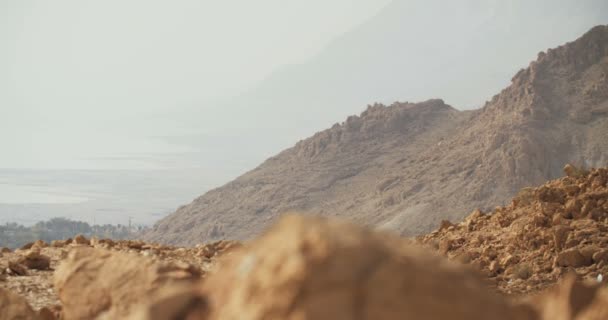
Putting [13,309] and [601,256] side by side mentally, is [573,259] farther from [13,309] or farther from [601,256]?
[13,309]

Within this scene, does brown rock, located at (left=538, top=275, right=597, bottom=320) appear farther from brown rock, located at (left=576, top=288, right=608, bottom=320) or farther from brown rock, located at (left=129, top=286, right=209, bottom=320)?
brown rock, located at (left=129, top=286, right=209, bottom=320)

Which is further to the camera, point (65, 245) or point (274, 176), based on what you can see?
point (274, 176)

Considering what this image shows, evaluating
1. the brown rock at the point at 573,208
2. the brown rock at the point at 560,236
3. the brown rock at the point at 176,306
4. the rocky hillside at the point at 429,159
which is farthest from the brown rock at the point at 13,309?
the rocky hillside at the point at 429,159

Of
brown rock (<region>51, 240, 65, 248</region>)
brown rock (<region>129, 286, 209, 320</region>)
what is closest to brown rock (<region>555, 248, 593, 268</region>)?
brown rock (<region>51, 240, 65, 248</region>)

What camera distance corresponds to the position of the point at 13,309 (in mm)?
5992

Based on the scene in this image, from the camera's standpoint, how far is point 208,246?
41.1ft

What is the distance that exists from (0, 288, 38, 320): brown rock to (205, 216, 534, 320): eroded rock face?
10.4 ft

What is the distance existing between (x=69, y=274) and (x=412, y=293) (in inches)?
137

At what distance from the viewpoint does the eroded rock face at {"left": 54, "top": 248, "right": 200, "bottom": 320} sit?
17.1 ft

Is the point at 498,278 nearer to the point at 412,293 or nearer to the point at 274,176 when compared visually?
the point at 412,293

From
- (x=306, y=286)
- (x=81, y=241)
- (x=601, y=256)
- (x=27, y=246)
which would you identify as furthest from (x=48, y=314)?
(x=601, y=256)

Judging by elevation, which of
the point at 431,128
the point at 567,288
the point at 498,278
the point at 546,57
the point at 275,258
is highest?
the point at 546,57

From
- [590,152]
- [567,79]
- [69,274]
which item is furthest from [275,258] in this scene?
[567,79]

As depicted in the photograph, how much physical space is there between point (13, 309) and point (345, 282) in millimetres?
3776
